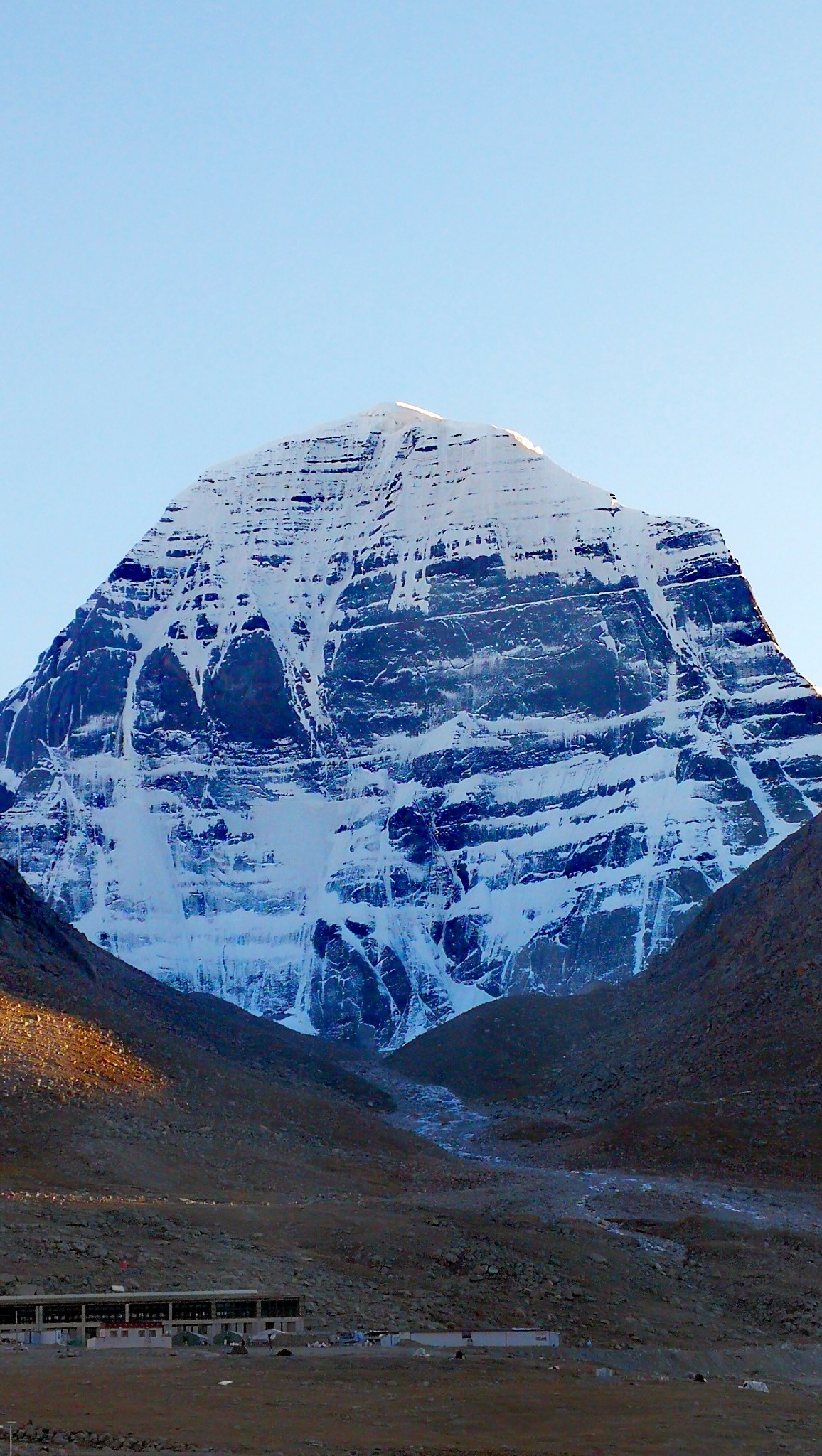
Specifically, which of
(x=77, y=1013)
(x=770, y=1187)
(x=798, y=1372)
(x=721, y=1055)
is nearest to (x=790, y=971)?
(x=721, y=1055)

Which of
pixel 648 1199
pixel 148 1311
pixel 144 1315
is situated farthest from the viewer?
pixel 648 1199

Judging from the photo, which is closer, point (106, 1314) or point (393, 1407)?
point (393, 1407)

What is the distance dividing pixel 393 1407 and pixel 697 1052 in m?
88.4

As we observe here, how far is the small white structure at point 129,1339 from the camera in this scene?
58.1 meters

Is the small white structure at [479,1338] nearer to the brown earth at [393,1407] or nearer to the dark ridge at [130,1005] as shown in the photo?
the brown earth at [393,1407]

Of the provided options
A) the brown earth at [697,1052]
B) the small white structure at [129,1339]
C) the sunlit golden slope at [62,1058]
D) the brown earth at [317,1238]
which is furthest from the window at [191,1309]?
the brown earth at [697,1052]

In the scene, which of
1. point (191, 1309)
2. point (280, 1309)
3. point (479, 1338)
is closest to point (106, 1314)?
point (191, 1309)

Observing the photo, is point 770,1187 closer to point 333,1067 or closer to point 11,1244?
point 11,1244

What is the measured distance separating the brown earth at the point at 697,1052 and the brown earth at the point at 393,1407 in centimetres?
5724

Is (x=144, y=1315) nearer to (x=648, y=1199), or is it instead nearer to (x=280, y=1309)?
(x=280, y=1309)

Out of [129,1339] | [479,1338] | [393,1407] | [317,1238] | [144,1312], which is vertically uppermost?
[317,1238]

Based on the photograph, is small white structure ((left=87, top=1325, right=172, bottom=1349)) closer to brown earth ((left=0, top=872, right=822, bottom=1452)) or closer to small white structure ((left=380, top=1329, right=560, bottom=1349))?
brown earth ((left=0, top=872, right=822, bottom=1452))

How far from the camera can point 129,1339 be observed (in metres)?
58.8

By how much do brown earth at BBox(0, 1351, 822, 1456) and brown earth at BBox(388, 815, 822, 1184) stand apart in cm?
5724
